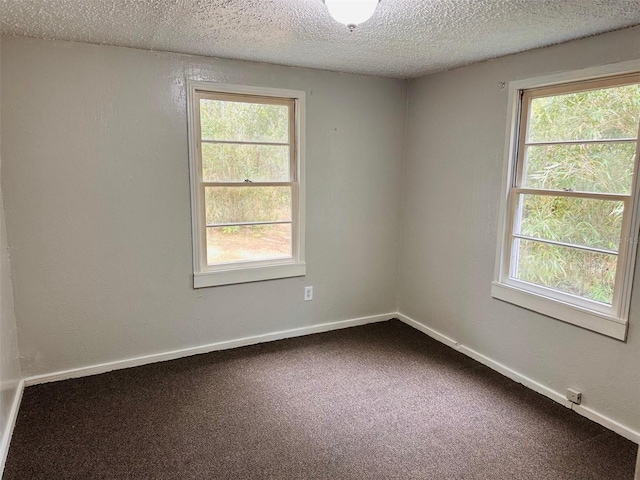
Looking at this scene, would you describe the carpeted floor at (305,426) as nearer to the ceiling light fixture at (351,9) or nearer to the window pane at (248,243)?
the window pane at (248,243)

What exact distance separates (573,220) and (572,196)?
0.48 feet

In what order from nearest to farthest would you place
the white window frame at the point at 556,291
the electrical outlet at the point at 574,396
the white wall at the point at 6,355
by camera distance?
the white wall at the point at 6,355, the white window frame at the point at 556,291, the electrical outlet at the point at 574,396

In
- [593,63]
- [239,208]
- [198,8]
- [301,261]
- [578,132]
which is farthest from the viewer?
[301,261]

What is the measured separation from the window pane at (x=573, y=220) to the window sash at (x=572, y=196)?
0.04m

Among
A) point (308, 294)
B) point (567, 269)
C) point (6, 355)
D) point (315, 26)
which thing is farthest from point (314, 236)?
point (6, 355)

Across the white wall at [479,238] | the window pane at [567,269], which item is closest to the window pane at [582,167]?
the white wall at [479,238]

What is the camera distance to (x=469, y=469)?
2096 millimetres

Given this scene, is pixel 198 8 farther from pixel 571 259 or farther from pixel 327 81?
pixel 571 259

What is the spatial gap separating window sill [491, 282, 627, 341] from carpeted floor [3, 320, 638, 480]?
55 centimetres

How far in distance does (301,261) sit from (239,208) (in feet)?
2.28

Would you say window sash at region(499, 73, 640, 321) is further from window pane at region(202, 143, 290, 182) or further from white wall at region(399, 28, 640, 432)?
window pane at region(202, 143, 290, 182)

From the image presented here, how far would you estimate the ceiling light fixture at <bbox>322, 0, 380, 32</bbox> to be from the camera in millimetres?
1693

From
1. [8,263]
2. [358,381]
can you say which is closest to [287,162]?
[358,381]

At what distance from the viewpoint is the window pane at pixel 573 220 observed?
2426mm
